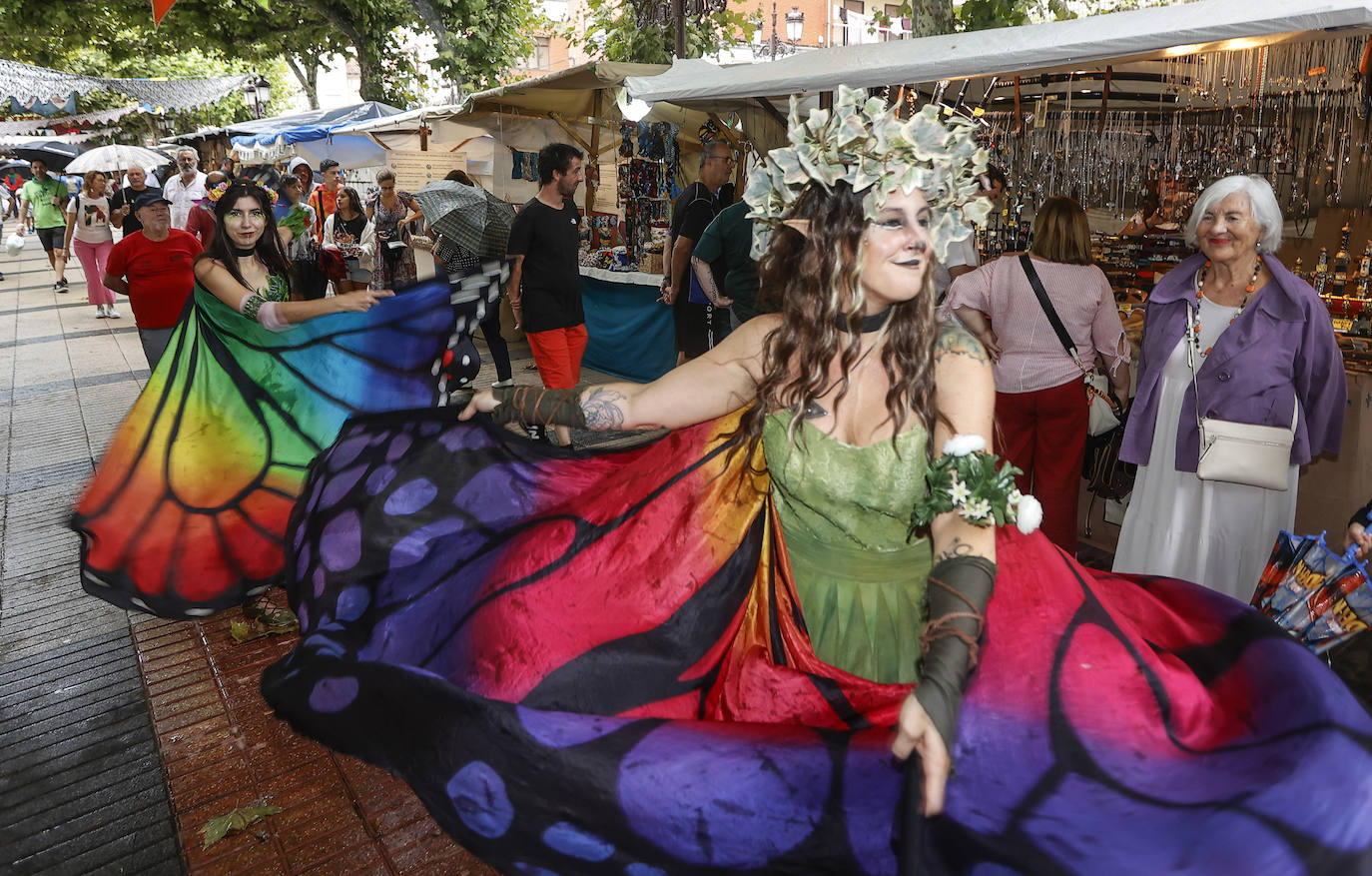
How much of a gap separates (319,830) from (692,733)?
176cm

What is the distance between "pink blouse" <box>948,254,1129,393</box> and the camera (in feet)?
14.4

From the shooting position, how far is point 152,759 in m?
3.32

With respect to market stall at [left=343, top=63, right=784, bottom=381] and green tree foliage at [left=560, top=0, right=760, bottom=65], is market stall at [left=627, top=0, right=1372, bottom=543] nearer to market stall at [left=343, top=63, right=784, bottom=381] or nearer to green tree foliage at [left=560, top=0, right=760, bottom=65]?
market stall at [left=343, top=63, right=784, bottom=381]

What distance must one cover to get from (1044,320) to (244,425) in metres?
3.54

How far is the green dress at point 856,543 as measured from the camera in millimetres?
2096

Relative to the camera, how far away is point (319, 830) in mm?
2934

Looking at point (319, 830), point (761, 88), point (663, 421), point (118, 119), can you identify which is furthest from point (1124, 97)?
point (118, 119)

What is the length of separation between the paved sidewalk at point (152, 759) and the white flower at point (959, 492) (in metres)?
1.87

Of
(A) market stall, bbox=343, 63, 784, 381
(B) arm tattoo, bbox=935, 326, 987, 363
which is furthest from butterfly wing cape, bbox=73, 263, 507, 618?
(A) market stall, bbox=343, 63, 784, 381

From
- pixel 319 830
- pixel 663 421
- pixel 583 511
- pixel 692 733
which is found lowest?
Result: pixel 319 830

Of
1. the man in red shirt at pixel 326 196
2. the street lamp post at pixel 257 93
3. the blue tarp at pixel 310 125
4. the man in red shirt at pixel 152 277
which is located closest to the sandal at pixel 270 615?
the man in red shirt at pixel 152 277

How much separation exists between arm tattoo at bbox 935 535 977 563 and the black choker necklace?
556 mm

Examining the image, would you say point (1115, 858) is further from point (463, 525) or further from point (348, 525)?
point (348, 525)

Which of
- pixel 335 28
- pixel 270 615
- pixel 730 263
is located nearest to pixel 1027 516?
pixel 270 615
